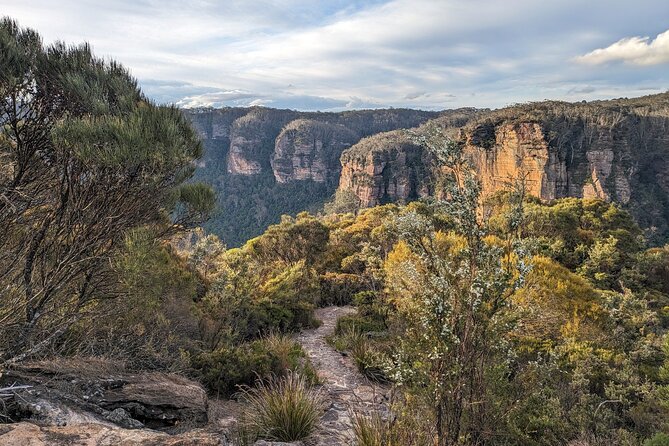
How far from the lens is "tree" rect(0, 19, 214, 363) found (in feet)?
12.8

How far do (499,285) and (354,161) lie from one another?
76.3 m

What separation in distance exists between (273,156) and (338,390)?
104m

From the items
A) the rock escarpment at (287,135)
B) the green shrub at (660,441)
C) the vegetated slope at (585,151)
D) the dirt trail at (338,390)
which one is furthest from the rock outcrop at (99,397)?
the rock escarpment at (287,135)

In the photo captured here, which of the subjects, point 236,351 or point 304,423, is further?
point 236,351

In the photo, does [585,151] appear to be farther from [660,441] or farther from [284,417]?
[284,417]

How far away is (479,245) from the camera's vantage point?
288 centimetres

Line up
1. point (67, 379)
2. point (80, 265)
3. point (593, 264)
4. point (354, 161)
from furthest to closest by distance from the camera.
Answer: point (354, 161) < point (593, 264) < point (80, 265) < point (67, 379)

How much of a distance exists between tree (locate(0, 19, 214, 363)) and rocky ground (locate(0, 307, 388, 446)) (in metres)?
0.46

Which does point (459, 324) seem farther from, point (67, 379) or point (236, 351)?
point (236, 351)

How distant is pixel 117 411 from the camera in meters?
3.72

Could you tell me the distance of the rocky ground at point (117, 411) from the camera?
2641 mm

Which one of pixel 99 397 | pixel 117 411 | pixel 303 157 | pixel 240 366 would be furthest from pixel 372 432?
pixel 303 157

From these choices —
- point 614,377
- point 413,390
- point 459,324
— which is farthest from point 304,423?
point 614,377

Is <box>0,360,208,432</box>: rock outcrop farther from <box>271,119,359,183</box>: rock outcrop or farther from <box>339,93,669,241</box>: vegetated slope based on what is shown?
<box>271,119,359,183</box>: rock outcrop
